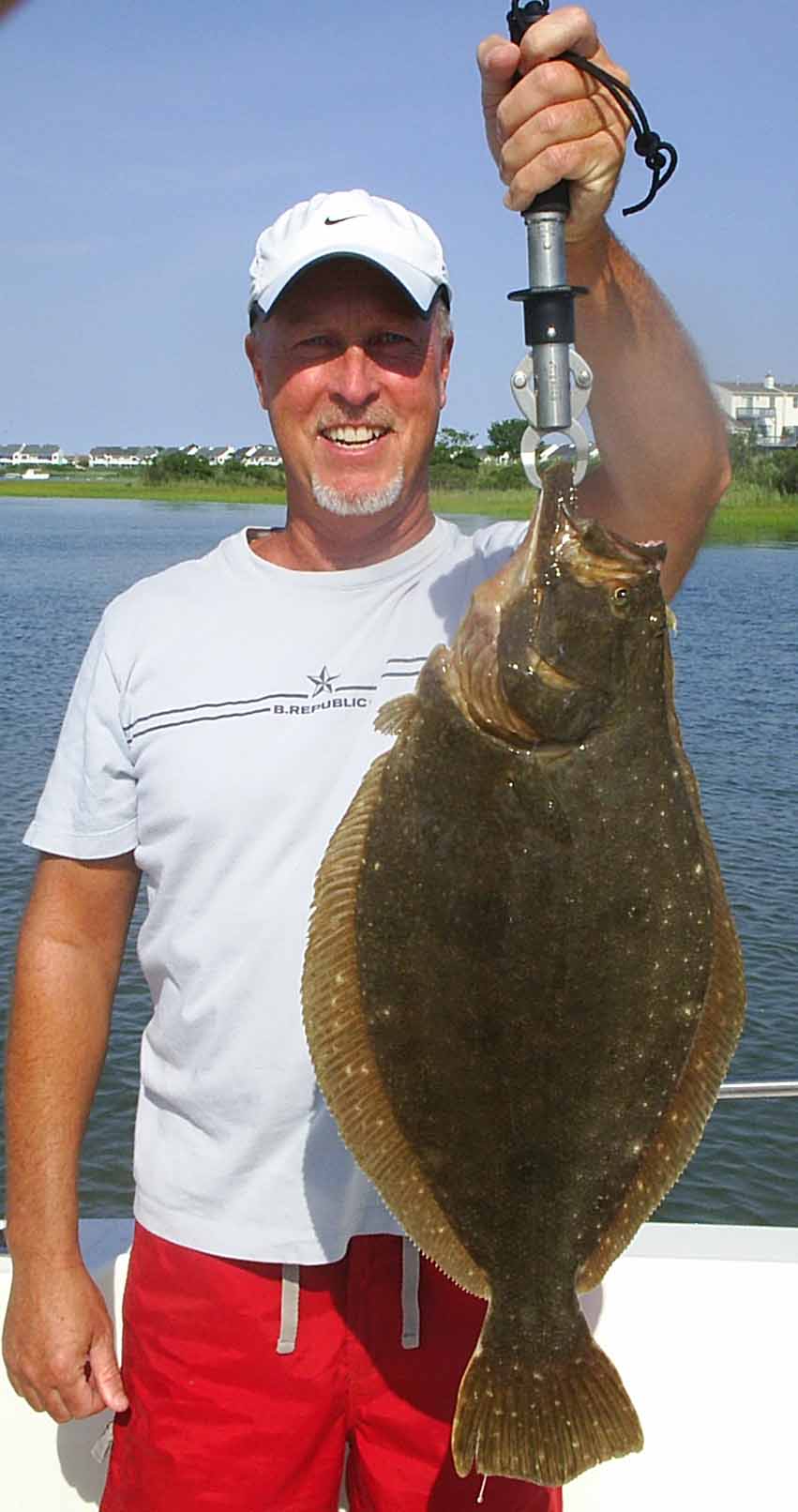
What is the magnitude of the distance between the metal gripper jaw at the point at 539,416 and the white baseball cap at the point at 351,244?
0.88 metres

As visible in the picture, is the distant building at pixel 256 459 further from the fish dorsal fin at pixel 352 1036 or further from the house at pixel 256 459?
the fish dorsal fin at pixel 352 1036

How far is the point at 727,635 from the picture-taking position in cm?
2680

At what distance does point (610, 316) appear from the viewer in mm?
2596

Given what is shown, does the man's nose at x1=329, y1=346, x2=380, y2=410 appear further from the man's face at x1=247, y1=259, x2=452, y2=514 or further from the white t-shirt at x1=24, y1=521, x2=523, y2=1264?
the white t-shirt at x1=24, y1=521, x2=523, y2=1264

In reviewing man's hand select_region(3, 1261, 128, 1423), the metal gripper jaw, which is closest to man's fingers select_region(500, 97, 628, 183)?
the metal gripper jaw

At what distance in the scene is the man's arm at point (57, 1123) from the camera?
3.01 meters

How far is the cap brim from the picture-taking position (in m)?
2.90

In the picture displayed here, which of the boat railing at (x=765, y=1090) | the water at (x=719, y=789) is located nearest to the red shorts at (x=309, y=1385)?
the boat railing at (x=765, y=1090)

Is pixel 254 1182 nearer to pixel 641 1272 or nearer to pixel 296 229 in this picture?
pixel 641 1272

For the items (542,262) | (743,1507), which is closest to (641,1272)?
(743,1507)

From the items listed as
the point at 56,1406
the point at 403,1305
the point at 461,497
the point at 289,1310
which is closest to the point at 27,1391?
the point at 56,1406

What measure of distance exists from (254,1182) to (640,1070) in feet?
3.12

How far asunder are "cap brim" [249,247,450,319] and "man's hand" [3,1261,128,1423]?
7.03ft

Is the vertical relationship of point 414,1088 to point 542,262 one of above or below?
below
